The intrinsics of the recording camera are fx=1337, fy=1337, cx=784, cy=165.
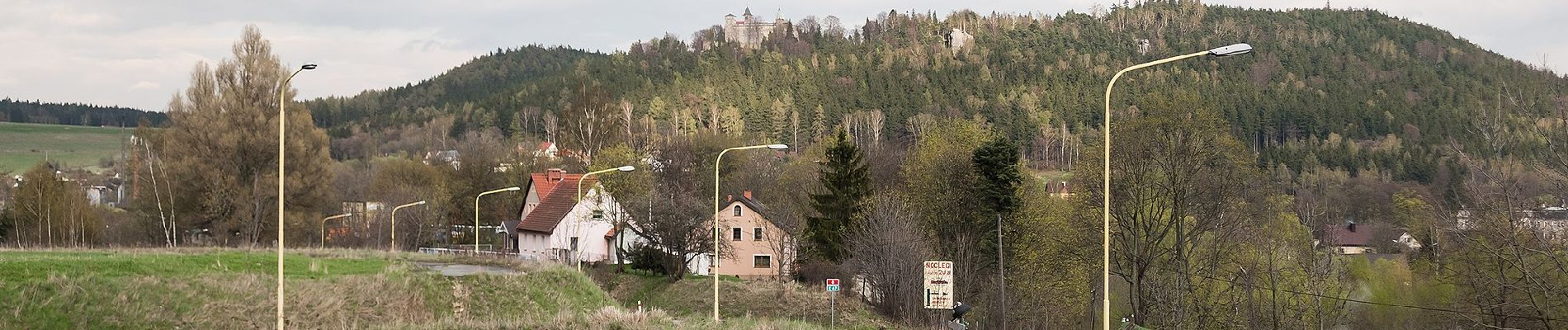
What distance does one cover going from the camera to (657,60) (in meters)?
179

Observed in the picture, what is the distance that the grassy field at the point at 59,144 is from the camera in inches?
5241

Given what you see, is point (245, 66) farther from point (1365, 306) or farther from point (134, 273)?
point (1365, 306)

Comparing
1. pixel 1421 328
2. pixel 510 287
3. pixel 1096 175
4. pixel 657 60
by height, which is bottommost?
pixel 1421 328

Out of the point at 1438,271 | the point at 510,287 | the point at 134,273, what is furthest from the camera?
the point at 1438,271

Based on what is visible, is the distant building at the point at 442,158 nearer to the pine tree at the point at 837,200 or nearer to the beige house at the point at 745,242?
the beige house at the point at 745,242

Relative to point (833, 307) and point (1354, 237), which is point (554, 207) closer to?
point (833, 307)

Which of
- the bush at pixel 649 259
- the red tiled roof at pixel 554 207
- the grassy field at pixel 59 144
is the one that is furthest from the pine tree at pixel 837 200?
the grassy field at pixel 59 144

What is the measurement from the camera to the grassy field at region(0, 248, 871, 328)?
22422 millimetres

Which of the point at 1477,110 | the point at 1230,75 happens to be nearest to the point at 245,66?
the point at 1477,110

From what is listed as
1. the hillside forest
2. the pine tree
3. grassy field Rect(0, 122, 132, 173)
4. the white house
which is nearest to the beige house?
the hillside forest

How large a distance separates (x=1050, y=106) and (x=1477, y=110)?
13684 cm

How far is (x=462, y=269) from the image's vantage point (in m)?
36.2

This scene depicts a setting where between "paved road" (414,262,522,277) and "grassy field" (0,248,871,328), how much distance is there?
83 centimetres

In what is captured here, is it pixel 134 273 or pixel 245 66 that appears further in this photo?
pixel 245 66
